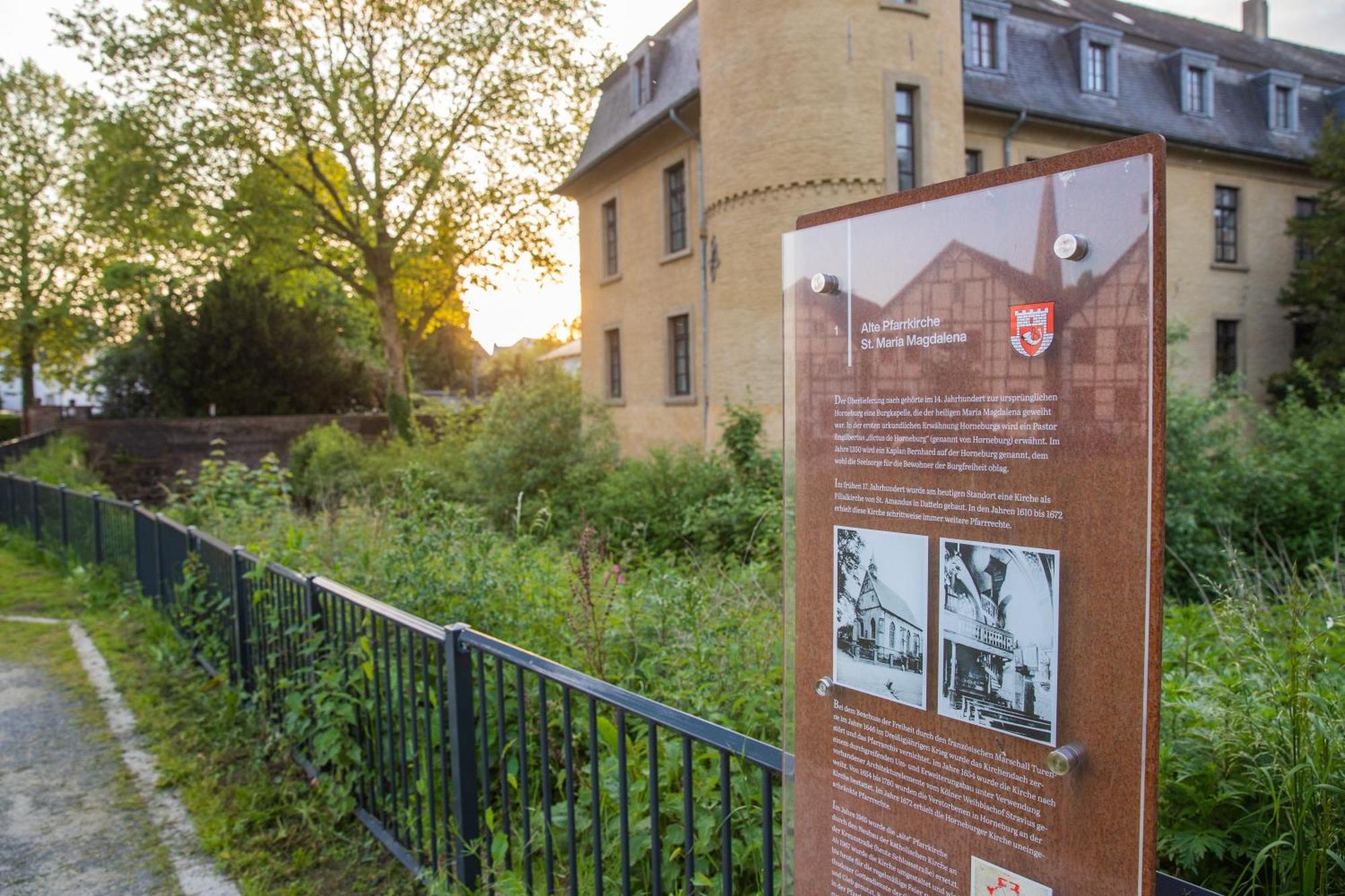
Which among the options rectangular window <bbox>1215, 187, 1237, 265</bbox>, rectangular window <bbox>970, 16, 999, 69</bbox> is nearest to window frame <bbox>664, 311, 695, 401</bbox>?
rectangular window <bbox>970, 16, 999, 69</bbox>

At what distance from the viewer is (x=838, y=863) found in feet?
6.12

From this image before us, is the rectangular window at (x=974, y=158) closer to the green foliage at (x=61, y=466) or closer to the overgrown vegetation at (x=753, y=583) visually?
the overgrown vegetation at (x=753, y=583)

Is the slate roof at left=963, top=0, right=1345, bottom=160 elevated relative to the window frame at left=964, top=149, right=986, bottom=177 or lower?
elevated

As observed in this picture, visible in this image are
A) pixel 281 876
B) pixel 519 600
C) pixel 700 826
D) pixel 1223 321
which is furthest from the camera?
pixel 1223 321

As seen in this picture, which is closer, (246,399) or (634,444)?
(634,444)

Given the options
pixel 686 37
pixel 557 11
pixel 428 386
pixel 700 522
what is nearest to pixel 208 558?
pixel 700 522

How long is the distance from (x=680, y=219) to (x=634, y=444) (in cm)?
545

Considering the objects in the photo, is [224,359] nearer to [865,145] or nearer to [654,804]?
[865,145]

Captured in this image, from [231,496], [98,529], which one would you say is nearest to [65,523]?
[98,529]

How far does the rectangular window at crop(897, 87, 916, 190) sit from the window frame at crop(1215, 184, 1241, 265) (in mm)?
12660

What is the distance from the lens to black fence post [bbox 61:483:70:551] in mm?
11637

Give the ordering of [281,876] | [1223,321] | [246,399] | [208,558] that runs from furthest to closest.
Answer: [246,399] → [1223,321] → [208,558] → [281,876]

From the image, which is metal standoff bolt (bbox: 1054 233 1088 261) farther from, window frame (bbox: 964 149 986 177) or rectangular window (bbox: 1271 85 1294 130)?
rectangular window (bbox: 1271 85 1294 130)

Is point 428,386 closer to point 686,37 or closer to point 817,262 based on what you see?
point 686,37
